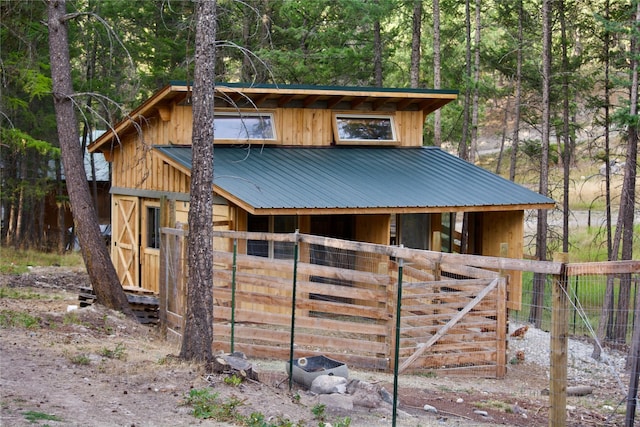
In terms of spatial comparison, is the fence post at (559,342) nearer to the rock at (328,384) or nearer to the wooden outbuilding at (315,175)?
the rock at (328,384)

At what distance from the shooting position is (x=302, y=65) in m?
26.0

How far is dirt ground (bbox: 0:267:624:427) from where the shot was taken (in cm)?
771

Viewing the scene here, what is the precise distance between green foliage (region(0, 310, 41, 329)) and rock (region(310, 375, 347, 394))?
199 inches

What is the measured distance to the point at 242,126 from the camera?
59.4 ft

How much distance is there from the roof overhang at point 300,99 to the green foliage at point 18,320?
5113 mm

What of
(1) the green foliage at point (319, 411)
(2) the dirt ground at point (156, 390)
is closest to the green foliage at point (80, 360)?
(2) the dirt ground at point (156, 390)

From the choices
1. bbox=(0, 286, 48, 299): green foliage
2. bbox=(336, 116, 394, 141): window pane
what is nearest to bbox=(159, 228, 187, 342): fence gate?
bbox=(0, 286, 48, 299): green foliage

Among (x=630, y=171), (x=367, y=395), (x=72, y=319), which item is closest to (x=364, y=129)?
(x=630, y=171)

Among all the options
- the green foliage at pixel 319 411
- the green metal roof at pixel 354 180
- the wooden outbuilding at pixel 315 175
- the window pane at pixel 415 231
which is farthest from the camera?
the window pane at pixel 415 231

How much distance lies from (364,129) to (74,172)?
25.4ft

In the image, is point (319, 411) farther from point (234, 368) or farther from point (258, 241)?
point (258, 241)

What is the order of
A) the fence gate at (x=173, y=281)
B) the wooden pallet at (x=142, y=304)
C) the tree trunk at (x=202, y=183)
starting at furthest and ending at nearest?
the wooden pallet at (x=142, y=304) < the fence gate at (x=173, y=281) < the tree trunk at (x=202, y=183)

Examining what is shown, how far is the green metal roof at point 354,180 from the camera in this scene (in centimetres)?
1533

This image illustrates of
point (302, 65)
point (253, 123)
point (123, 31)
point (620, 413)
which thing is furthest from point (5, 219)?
point (620, 413)
